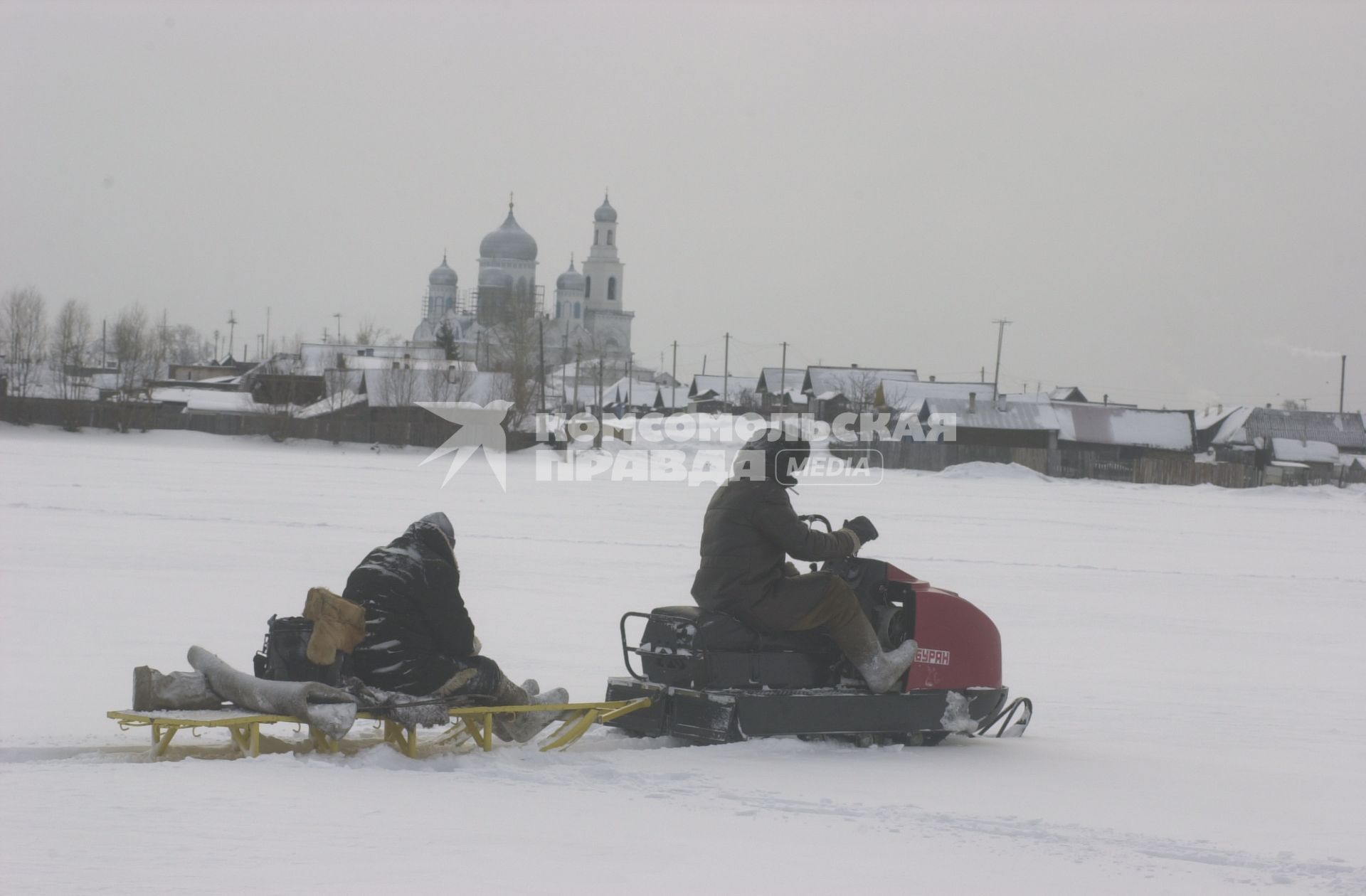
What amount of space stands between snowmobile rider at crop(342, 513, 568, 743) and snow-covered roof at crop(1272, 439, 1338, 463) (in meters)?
72.9

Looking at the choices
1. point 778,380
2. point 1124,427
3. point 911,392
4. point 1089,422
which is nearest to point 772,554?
point 1089,422

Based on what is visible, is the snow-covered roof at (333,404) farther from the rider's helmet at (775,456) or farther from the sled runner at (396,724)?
the rider's helmet at (775,456)

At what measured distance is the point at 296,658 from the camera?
608 cm

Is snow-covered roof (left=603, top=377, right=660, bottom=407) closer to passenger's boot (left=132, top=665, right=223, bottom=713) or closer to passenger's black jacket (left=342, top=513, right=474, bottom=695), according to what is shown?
passenger's black jacket (left=342, top=513, right=474, bottom=695)

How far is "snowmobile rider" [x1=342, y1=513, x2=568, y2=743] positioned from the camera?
6.16 m

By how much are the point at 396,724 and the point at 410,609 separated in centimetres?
52

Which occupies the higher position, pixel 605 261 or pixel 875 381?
pixel 605 261

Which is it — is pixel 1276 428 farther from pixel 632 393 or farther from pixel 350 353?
pixel 350 353

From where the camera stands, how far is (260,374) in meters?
74.1

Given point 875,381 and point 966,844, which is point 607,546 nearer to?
point 966,844

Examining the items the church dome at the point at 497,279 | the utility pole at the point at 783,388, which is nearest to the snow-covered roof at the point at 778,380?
the utility pole at the point at 783,388

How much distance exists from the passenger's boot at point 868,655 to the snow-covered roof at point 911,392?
68.0 meters

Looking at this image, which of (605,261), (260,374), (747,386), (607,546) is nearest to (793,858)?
(607,546)

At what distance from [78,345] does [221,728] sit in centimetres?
8353
